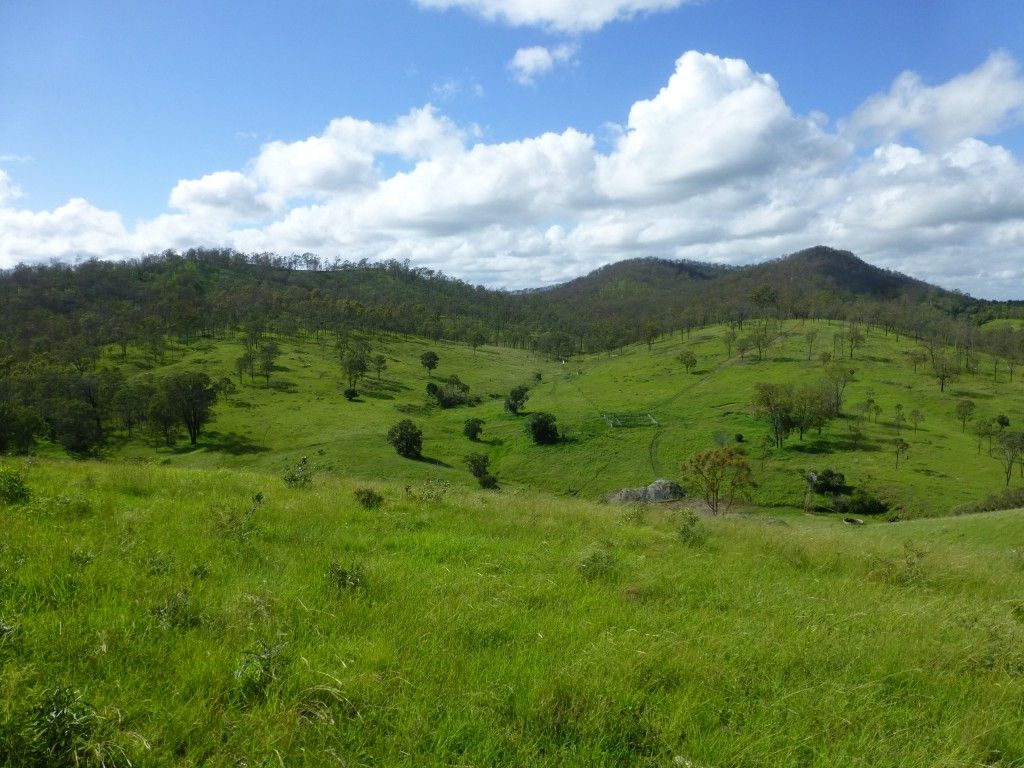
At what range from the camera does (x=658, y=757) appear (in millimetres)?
3779

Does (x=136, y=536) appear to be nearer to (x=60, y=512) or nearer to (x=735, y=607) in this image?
(x=60, y=512)

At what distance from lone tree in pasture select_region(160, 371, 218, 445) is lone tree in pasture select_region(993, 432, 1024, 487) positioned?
3847 inches

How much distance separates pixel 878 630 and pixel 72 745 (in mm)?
6820

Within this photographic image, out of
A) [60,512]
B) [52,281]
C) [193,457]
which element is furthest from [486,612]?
[52,281]

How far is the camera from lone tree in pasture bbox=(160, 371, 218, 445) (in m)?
76.7

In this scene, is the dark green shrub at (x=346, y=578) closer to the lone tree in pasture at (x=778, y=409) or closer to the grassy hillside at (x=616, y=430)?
the grassy hillside at (x=616, y=430)

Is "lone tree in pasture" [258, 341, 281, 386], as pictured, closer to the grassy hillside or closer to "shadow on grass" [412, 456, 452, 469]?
the grassy hillside

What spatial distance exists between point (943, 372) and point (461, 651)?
12952 centimetres

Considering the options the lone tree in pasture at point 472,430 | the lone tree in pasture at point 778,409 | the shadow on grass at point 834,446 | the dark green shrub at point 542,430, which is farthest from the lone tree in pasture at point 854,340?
the lone tree in pasture at point 472,430

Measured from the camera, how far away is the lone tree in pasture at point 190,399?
76688 millimetres

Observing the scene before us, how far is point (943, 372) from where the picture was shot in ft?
350

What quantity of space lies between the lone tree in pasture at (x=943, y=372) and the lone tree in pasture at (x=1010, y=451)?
3321 cm

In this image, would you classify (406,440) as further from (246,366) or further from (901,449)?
(901,449)

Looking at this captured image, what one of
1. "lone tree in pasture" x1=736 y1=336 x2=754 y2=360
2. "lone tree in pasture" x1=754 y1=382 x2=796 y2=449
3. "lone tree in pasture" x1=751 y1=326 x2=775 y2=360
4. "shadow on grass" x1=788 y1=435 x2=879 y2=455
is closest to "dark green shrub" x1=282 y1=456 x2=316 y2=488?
"shadow on grass" x1=788 y1=435 x2=879 y2=455
